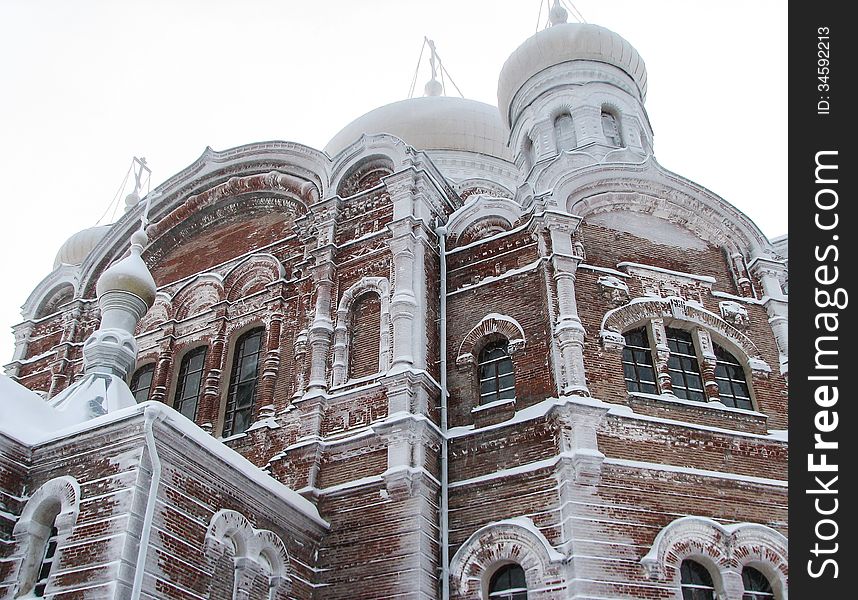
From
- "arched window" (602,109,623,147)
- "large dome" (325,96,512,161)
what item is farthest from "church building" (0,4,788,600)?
"large dome" (325,96,512,161)

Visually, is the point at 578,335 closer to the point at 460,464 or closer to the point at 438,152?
the point at 460,464

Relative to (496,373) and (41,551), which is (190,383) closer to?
(496,373)

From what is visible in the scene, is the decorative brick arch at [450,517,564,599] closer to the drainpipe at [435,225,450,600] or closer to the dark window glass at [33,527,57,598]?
the drainpipe at [435,225,450,600]

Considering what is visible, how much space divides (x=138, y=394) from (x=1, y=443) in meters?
5.31

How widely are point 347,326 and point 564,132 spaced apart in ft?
23.1

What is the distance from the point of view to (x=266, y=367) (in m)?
12.1

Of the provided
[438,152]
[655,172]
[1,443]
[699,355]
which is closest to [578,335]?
[699,355]

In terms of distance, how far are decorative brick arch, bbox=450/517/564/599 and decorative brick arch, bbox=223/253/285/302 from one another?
18.5 feet

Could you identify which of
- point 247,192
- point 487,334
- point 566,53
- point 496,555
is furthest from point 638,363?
point 566,53

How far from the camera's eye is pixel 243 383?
1256 centimetres

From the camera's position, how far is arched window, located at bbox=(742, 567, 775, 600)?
9202 mm

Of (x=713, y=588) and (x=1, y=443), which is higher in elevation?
(x=1, y=443)
